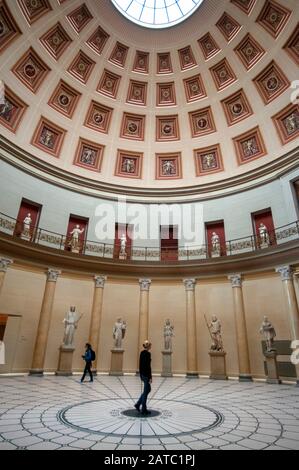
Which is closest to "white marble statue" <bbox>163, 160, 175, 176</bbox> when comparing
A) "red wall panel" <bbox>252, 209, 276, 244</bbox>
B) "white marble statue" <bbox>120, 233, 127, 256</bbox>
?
"white marble statue" <bbox>120, 233, 127, 256</bbox>

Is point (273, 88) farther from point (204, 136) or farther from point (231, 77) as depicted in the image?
point (204, 136)

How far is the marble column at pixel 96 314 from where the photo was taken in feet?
49.0

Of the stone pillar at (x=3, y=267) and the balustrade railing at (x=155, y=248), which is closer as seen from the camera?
the stone pillar at (x=3, y=267)

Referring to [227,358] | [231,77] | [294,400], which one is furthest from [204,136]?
[294,400]

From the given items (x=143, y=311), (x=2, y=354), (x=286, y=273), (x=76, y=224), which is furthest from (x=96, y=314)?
(x=286, y=273)

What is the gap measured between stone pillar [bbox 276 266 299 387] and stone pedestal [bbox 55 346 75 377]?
10.6m

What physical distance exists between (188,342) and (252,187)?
1024 cm

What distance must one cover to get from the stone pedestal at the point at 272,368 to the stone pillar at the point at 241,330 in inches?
49.3

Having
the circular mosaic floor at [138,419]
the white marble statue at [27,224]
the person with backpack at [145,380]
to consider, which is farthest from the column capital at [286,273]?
the white marble statue at [27,224]

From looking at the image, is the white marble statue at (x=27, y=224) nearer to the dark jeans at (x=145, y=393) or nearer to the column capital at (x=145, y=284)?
the column capital at (x=145, y=284)

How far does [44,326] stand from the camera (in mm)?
14109

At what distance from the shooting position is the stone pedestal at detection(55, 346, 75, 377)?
531 inches

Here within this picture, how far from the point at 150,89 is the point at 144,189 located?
7.83m

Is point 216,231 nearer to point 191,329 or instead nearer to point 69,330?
point 191,329
